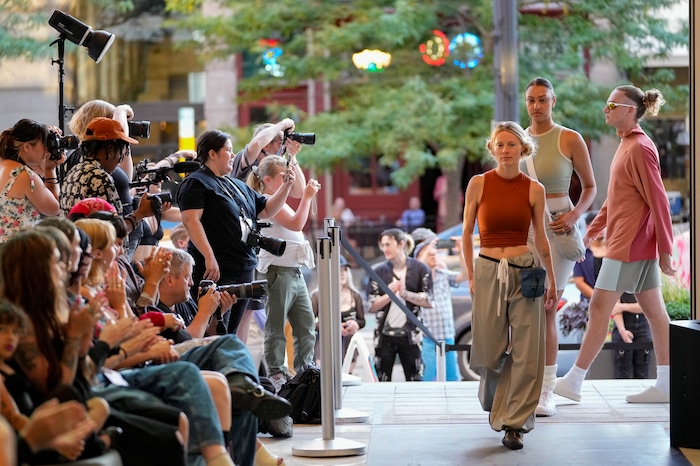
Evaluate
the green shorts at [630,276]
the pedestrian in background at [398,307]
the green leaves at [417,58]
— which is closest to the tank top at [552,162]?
the green shorts at [630,276]

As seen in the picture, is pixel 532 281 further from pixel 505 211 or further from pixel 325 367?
pixel 325 367

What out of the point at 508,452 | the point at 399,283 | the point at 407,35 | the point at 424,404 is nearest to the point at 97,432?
the point at 508,452

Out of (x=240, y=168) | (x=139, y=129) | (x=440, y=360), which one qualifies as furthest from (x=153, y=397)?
(x=440, y=360)

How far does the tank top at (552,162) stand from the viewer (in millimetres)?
6625

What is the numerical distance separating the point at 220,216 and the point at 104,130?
92 cm

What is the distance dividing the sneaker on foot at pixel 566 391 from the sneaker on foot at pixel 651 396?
12.6 inches

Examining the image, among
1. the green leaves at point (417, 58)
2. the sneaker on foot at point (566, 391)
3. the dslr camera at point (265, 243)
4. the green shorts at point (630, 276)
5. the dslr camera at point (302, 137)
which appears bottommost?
the sneaker on foot at point (566, 391)

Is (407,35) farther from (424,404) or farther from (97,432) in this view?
(97,432)

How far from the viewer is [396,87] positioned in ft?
61.7

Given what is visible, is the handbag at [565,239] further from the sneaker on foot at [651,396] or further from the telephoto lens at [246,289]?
the telephoto lens at [246,289]

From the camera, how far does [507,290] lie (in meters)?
5.93

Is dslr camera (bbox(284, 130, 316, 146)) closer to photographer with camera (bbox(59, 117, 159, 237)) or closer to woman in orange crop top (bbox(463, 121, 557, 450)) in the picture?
woman in orange crop top (bbox(463, 121, 557, 450))

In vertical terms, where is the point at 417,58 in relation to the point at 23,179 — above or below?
above

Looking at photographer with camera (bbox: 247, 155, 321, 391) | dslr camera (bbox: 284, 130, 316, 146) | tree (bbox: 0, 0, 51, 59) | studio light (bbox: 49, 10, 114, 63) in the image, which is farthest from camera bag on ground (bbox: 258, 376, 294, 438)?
tree (bbox: 0, 0, 51, 59)
